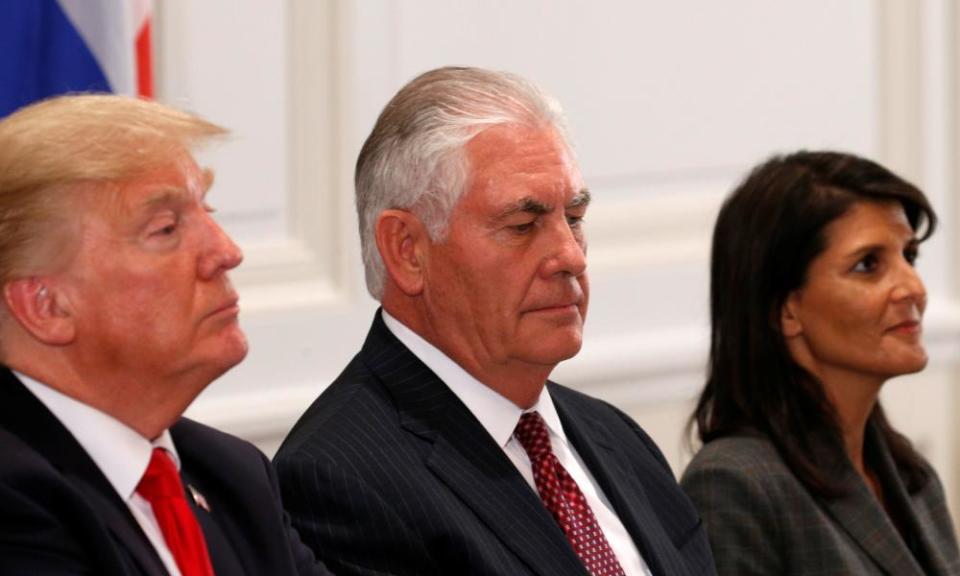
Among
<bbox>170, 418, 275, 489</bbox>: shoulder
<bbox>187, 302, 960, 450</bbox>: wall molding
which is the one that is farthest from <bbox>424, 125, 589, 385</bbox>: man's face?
<bbox>187, 302, 960, 450</bbox>: wall molding

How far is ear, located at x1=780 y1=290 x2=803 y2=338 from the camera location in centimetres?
329

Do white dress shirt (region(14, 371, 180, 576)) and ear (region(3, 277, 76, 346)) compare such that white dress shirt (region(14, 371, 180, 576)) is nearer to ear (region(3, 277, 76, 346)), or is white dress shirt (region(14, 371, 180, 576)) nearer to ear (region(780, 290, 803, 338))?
ear (region(3, 277, 76, 346))

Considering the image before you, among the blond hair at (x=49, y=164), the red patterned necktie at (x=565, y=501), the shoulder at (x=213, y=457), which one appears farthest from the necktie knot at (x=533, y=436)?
the blond hair at (x=49, y=164)

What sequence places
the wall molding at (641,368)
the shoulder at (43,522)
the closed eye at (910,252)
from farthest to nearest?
the wall molding at (641,368) → the closed eye at (910,252) → the shoulder at (43,522)

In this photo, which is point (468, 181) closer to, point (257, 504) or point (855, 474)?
point (257, 504)

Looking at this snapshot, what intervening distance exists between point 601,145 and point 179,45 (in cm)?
111

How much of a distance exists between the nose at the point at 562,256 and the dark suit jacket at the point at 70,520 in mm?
609

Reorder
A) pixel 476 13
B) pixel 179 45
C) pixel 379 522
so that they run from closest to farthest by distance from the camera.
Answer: pixel 379 522
pixel 179 45
pixel 476 13

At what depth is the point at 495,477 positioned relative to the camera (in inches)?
99.7

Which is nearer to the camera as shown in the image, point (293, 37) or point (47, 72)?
point (47, 72)

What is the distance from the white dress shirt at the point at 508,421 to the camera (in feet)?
8.54

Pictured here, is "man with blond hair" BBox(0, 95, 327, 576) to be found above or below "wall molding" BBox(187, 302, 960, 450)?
above

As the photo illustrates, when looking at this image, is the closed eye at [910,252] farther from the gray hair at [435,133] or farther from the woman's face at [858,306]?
the gray hair at [435,133]

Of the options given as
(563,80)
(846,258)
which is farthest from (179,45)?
(846,258)
